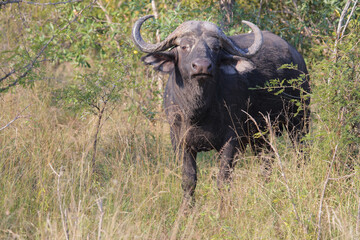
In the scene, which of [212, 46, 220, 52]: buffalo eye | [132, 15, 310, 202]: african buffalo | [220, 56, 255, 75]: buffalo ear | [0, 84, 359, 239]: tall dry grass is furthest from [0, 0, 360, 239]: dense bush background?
[212, 46, 220, 52]: buffalo eye

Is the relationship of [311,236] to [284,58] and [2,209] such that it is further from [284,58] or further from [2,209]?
[284,58]

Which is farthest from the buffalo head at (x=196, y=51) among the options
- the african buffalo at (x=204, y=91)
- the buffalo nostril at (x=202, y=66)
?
the buffalo nostril at (x=202, y=66)

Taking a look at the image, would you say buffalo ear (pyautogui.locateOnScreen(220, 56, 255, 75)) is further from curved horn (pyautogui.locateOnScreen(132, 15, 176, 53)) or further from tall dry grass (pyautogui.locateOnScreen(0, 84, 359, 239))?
tall dry grass (pyautogui.locateOnScreen(0, 84, 359, 239))

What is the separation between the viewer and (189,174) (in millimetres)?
4555

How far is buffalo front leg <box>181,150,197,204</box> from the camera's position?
4480 mm

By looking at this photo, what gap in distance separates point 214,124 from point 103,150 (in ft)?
4.40

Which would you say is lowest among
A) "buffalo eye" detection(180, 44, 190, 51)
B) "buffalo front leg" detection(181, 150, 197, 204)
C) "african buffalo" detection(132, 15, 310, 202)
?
"buffalo front leg" detection(181, 150, 197, 204)

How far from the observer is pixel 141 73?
6.82 meters

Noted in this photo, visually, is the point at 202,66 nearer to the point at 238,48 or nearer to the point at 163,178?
the point at 238,48

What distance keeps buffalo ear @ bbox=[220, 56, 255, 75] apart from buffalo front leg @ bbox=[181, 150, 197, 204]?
0.82 meters

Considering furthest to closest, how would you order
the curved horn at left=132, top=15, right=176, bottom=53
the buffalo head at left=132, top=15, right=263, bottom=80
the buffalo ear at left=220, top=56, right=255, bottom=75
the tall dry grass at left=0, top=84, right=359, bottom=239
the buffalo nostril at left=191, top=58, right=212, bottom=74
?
the curved horn at left=132, top=15, right=176, bottom=53
the buffalo ear at left=220, top=56, right=255, bottom=75
the buffalo head at left=132, top=15, right=263, bottom=80
the buffalo nostril at left=191, top=58, right=212, bottom=74
the tall dry grass at left=0, top=84, right=359, bottom=239

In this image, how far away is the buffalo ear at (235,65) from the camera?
445 centimetres

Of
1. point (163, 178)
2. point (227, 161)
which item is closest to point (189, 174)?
point (163, 178)

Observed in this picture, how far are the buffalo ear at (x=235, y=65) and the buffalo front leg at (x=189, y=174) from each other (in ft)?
2.71
